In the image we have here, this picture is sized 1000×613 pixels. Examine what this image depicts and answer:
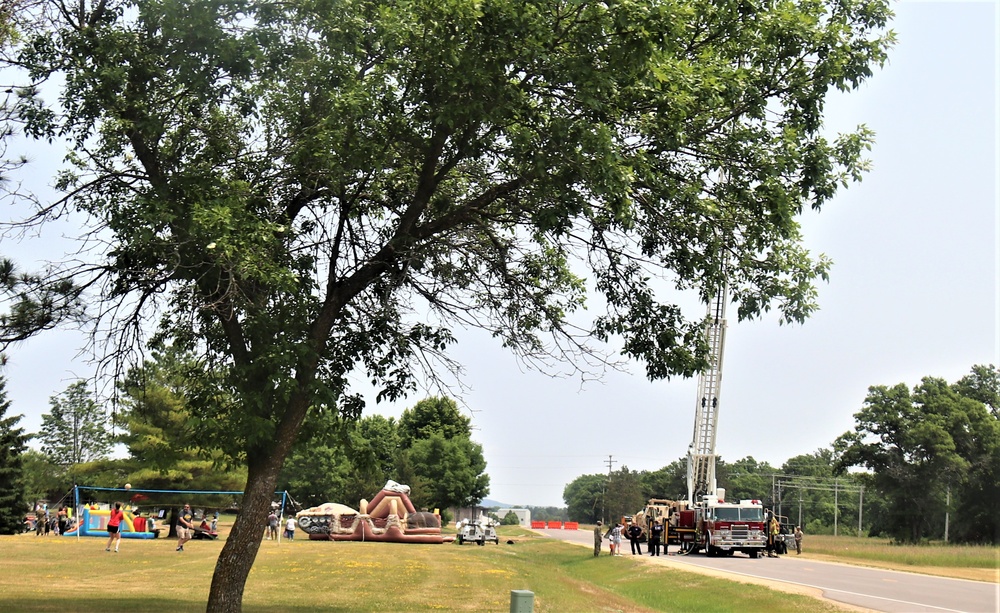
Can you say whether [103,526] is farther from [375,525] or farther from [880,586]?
[880,586]

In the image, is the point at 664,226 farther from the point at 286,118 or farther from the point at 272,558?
the point at 272,558

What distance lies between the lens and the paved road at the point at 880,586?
20344mm

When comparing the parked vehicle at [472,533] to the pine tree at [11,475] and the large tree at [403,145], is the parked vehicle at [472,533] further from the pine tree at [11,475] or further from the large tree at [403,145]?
the large tree at [403,145]

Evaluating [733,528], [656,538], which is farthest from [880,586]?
[656,538]

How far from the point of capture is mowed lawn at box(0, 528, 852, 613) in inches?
745

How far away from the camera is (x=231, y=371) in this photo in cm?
1376

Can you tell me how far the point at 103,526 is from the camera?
52562 mm

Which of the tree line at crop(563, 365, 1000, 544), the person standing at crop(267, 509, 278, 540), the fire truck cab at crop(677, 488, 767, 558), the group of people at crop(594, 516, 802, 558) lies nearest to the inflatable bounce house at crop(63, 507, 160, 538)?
the person standing at crop(267, 509, 278, 540)

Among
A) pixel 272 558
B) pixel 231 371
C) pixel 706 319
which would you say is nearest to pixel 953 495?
pixel 272 558

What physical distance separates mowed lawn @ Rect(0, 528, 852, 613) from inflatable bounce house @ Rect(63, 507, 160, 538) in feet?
47.6

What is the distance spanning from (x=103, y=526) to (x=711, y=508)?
1261 inches

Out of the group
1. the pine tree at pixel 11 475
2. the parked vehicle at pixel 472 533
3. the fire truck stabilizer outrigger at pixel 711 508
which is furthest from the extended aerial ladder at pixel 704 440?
the pine tree at pixel 11 475

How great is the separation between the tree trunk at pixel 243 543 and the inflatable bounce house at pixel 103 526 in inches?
1604

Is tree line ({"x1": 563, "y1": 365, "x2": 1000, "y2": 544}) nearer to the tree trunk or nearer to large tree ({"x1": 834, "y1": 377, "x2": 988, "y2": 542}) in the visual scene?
large tree ({"x1": 834, "y1": 377, "x2": 988, "y2": 542})
